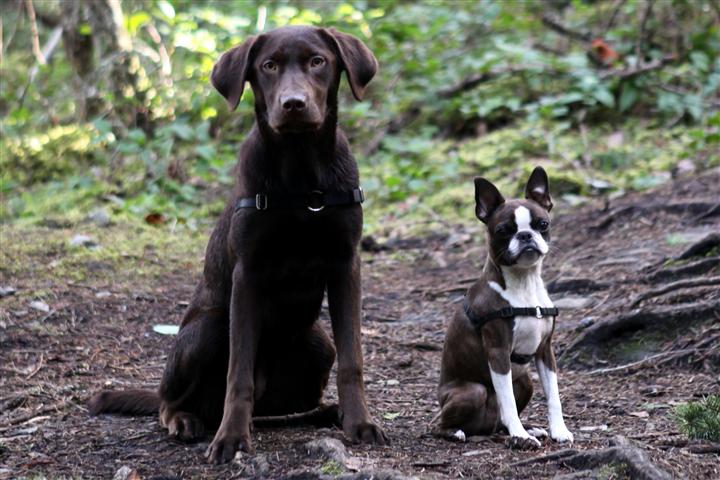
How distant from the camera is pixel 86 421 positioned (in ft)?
15.2

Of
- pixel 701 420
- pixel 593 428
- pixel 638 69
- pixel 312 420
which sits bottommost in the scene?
pixel 312 420

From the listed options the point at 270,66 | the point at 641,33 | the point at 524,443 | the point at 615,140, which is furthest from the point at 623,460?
the point at 641,33

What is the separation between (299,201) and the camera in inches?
163

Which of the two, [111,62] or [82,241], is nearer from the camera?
[82,241]

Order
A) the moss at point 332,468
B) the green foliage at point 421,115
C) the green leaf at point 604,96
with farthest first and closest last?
the green leaf at point 604,96 < the green foliage at point 421,115 < the moss at point 332,468

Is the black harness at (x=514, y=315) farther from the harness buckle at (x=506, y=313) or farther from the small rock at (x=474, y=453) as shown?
the small rock at (x=474, y=453)

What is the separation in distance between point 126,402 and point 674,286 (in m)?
3.33

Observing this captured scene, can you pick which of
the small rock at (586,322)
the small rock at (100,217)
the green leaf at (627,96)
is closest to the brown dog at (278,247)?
the small rock at (586,322)

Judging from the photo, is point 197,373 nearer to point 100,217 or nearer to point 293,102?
point 293,102

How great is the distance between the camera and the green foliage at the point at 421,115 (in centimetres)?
1029

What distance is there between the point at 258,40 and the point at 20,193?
25.6ft

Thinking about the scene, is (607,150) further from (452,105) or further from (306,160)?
(306,160)

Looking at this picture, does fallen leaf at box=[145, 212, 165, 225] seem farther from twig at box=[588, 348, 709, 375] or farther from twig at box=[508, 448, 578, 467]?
twig at box=[508, 448, 578, 467]

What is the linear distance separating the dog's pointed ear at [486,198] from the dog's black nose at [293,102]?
2.81ft
